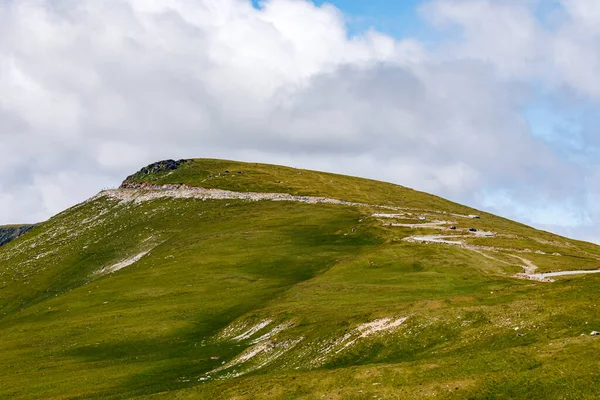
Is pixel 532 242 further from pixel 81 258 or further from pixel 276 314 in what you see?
pixel 81 258

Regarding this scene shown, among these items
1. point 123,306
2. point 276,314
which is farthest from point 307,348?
point 123,306

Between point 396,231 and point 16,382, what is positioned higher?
point 396,231

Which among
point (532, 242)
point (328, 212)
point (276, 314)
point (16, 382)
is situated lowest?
point (16, 382)

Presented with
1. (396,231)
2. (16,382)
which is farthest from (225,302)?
(396,231)

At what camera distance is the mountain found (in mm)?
48938

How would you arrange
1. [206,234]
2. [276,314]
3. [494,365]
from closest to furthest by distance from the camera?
[494,365], [276,314], [206,234]

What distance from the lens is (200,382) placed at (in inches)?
2662

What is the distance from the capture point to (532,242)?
5723 inches

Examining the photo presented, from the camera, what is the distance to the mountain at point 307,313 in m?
48.9

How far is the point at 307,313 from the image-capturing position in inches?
3467

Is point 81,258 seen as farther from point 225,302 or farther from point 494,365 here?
point 494,365

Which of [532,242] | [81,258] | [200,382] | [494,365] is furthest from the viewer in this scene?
[81,258]

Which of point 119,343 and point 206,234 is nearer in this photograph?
point 119,343

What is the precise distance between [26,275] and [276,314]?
407 ft
